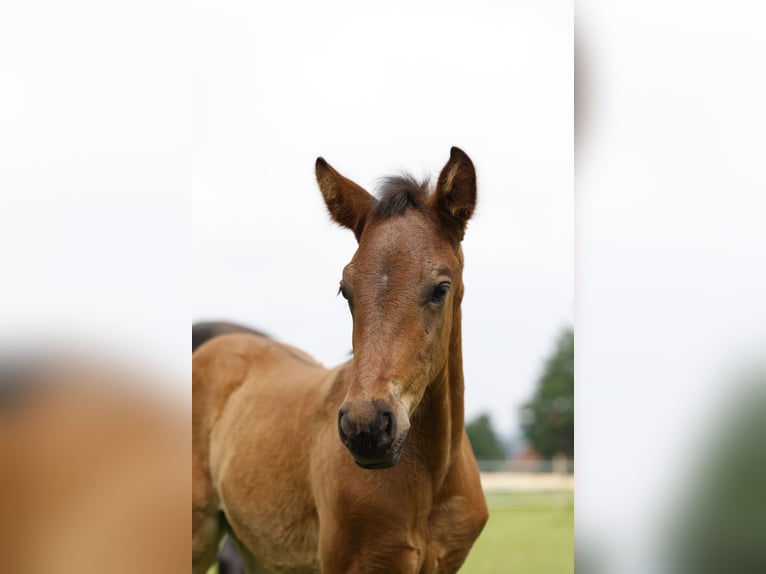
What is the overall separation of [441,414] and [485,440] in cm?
1153

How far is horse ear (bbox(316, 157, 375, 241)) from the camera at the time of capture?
7.44 feet

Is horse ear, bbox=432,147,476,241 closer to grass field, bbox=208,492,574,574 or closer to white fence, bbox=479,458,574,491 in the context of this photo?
grass field, bbox=208,492,574,574

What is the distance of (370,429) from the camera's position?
1771 mm

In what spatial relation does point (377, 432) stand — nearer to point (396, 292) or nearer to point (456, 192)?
point (396, 292)

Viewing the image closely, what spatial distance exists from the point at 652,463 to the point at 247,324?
2038 mm

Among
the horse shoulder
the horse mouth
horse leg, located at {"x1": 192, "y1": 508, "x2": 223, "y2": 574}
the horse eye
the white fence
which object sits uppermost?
the horse eye

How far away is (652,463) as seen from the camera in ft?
6.40

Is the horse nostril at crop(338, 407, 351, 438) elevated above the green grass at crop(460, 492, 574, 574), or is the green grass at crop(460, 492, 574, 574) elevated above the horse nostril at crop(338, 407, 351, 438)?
the horse nostril at crop(338, 407, 351, 438)

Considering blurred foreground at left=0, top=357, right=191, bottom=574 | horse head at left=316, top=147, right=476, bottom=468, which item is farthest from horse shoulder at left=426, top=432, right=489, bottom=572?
blurred foreground at left=0, top=357, right=191, bottom=574

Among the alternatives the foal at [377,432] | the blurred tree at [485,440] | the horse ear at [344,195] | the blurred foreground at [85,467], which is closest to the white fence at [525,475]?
the blurred tree at [485,440]

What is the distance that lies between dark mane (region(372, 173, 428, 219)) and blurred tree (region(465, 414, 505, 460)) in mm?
10424

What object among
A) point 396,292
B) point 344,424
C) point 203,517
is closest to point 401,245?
point 396,292

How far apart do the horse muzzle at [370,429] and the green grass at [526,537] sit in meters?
2.90

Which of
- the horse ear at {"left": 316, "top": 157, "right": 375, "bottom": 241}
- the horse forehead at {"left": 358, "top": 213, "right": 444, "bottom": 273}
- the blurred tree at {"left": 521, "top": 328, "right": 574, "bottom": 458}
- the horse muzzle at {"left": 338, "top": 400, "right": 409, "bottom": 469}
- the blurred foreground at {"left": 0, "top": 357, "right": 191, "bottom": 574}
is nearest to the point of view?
the blurred foreground at {"left": 0, "top": 357, "right": 191, "bottom": 574}
